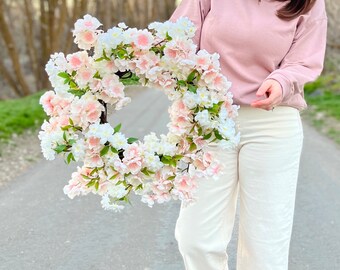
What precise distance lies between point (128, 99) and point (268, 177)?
609mm

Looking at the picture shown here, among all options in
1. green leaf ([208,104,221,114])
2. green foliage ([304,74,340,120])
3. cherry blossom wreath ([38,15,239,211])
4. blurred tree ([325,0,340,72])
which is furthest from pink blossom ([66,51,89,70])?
blurred tree ([325,0,340,72])

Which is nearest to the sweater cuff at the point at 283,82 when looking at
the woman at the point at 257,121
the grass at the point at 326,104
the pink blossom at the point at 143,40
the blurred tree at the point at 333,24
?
the woman at the point at 257,121

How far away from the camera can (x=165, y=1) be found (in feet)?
116

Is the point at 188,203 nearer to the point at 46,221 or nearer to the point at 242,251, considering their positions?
the point at 242,251

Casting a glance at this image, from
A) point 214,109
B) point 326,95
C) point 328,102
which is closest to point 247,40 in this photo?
point 214,109

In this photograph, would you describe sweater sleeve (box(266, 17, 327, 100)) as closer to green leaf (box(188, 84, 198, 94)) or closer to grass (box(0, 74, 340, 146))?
green leaf (box(188, 84, 198, 94))

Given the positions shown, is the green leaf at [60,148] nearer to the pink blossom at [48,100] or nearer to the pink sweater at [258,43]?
the pink blossom at [48,100]

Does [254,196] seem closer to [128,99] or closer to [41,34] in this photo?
[128,99]

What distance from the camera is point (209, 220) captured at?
246 centimetres

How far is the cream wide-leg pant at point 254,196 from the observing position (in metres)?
2.42

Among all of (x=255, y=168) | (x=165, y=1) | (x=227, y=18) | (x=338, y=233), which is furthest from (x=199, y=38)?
(x=165, y=1)

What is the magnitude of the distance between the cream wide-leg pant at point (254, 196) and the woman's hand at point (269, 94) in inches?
5.3

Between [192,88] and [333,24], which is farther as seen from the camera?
[333,24]

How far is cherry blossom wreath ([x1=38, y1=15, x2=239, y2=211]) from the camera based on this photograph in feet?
7.26
